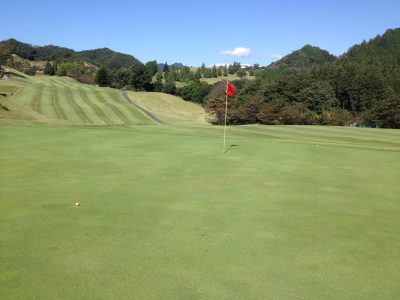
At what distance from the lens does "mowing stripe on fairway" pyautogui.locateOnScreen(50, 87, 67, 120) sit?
2527 inches

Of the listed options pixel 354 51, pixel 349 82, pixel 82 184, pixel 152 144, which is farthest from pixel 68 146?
pixel 354 51

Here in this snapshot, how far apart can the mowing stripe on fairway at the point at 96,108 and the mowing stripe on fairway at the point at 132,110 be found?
5.53 m

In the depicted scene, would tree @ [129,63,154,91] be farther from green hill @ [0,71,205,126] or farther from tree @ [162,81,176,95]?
green hill @ [0,71,205,126]

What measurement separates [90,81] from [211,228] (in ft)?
468

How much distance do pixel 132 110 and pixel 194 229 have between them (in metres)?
76.2

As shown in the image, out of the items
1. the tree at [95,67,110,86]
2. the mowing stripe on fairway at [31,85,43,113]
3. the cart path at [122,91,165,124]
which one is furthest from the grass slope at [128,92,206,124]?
the tree at [95,67,110,86]

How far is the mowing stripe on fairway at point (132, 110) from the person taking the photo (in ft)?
234

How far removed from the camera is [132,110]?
80562 mm

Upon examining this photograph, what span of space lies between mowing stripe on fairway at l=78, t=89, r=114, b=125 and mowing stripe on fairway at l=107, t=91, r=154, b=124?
5527 millimetres

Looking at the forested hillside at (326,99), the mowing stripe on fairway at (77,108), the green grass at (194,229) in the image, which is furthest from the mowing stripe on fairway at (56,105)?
the green grass at (194,229)

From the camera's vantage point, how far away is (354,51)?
5610 inches

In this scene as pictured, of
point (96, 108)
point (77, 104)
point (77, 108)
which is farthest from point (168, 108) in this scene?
point (77, 108)

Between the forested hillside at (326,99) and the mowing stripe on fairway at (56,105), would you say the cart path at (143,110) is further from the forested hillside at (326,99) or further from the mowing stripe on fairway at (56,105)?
the mowing stripe on fairway at (56,105)

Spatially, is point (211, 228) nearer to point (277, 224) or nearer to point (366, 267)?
point (277, 224)
